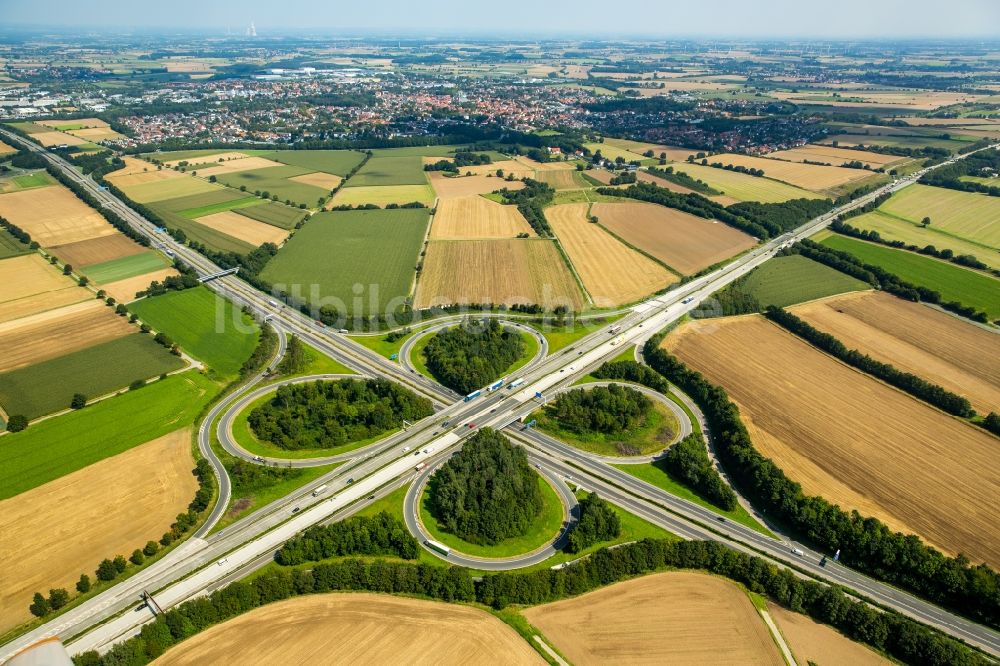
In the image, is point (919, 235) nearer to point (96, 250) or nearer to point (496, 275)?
point (496, 275)

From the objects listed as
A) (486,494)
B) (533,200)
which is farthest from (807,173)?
(486,494)

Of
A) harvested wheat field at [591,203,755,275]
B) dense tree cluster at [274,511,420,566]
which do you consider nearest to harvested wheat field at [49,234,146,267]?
dense tree cluster at [274,511,420,566]

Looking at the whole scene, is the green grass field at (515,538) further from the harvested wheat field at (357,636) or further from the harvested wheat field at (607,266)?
the harvested wheat field at (607,266)

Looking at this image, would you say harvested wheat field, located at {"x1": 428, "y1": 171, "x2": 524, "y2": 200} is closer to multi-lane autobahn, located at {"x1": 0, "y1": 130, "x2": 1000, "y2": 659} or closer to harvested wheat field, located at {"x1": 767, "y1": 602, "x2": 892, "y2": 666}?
multi-lane autobahn, located at {"x1": 0, "y1": 130, "x2": 1000, "y2": 659}

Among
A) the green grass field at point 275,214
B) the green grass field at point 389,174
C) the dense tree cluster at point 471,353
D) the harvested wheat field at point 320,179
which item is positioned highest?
the green grass field at point 389,174

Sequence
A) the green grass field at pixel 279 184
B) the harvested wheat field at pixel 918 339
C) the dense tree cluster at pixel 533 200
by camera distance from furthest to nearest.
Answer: the green grass field at pixel 279 184 < the dense tree cluster at pixel 533 200 < the harvested wheat field at pixel 918 339

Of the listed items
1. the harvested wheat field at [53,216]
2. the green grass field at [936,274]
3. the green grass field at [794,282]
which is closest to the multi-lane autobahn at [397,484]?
the green grass field at [794,282]
